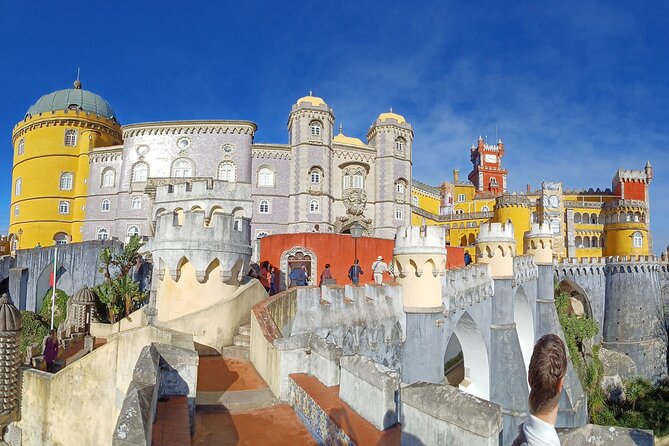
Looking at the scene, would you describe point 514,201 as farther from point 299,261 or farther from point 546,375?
point 546,375

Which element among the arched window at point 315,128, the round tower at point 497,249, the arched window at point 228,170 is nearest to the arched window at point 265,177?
the arched window at point 228,170

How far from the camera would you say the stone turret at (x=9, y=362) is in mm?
11781

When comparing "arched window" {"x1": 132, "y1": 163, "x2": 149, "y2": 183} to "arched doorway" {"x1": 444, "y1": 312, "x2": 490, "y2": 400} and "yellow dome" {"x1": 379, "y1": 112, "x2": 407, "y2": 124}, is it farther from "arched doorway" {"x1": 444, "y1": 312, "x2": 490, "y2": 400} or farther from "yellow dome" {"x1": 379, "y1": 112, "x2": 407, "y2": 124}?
"arched doorway" {"x1": 444, "y1": 312, "x2": 490, "y2": 400}

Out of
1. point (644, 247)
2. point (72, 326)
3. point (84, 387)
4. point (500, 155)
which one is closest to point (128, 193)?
point (72, 326)

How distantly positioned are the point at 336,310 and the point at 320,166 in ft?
92.5

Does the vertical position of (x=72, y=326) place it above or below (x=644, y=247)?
below

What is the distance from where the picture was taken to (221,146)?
37.8m

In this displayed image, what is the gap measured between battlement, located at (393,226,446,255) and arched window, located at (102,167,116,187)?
1363 inches

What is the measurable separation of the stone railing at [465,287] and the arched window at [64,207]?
122 ft

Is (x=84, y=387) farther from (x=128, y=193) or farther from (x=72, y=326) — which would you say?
(x=128, y=193)

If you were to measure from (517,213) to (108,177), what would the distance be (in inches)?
1518

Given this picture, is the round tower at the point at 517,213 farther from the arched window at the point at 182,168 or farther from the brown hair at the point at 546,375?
the brown hair at the point at 546,375

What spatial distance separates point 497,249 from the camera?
61.5ft

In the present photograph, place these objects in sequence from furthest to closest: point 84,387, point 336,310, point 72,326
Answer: point 72,326, point 336,310, point 84,387
